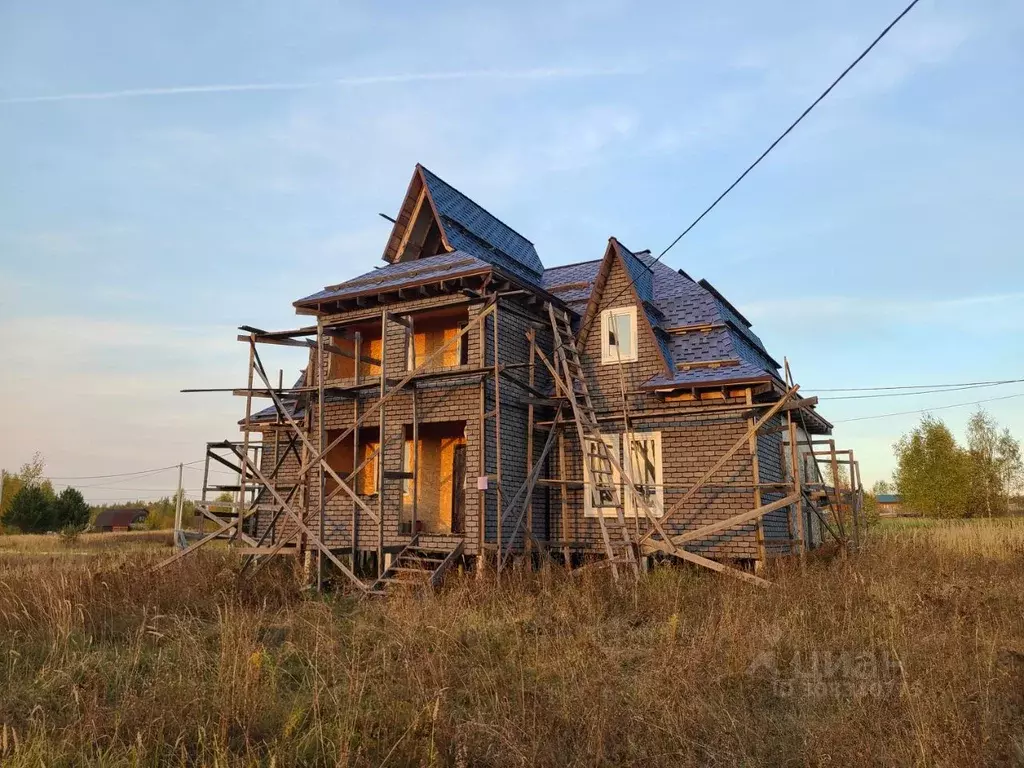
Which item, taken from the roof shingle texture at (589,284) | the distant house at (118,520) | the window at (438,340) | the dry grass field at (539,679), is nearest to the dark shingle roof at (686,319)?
the roof shingle texture at (589,284)

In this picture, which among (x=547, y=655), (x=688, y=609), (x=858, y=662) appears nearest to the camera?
(x=858, y=662)

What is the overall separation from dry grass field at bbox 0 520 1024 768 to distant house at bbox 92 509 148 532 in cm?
5781

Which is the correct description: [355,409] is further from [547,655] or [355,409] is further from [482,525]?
[547,655]

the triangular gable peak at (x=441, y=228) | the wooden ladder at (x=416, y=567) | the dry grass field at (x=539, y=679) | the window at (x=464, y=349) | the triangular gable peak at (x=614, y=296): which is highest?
the triangular gable peak at (x=441, y=228)

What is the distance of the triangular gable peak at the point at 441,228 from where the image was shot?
1714 centimetres

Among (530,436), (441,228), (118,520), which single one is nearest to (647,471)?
(530,436)

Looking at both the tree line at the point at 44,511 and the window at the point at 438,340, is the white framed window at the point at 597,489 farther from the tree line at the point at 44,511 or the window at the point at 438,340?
the tree line at the point at 44,511

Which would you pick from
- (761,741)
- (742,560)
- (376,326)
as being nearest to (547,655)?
(761,741)

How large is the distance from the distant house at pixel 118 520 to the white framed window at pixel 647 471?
5790 centimetres

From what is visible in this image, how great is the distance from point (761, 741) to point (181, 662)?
568 centimetres

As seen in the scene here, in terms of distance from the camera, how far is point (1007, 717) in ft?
18.4

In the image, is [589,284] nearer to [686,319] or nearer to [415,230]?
[686,319]

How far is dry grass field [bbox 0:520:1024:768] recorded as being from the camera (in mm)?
5109

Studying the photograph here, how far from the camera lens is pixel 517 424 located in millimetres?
15320
